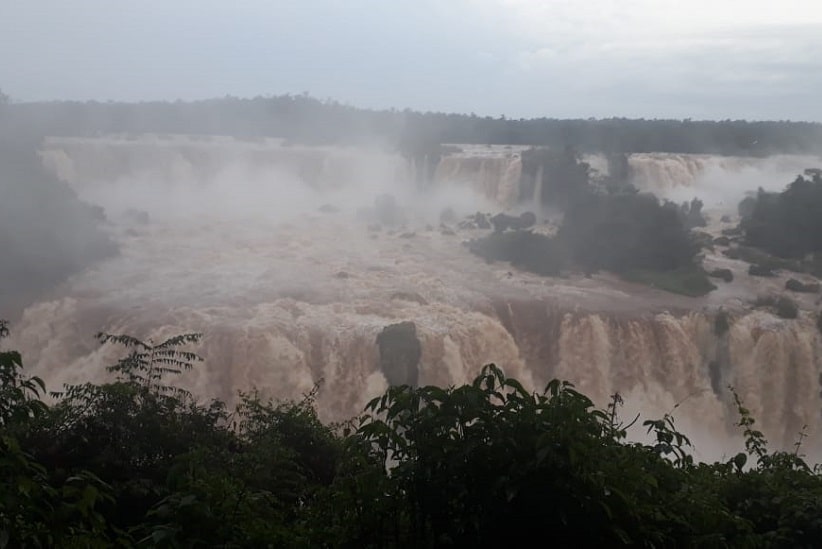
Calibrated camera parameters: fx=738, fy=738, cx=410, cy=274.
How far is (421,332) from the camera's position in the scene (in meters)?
A: 17.8

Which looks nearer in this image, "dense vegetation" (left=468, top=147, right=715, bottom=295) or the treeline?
"dense vegetation" (left=468, top=147, right=715, bottom=295)

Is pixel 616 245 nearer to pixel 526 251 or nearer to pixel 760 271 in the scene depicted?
pixel 526 251

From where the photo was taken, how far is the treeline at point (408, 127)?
46375mm

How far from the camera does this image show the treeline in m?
46.4

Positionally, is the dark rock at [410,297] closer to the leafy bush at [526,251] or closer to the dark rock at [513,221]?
the leafy bush at [526,251]

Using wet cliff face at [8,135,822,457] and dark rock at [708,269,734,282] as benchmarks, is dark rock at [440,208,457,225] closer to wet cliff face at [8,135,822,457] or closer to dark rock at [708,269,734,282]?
wet cliff face at [8,135,822,457]

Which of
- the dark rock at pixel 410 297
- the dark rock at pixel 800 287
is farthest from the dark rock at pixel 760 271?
the dark rock at pixel 410 297

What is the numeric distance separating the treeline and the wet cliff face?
70.3ft

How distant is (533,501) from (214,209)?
31130 mm

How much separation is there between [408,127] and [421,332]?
34.3m

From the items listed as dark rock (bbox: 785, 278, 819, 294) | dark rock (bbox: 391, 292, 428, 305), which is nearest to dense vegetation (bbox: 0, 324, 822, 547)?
dark rock (bbox: 391, 292, 428, 305)

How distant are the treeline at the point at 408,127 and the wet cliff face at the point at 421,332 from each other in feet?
70.3

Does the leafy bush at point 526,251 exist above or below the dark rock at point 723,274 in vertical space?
above

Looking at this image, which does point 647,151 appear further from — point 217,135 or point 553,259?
point 217,135
